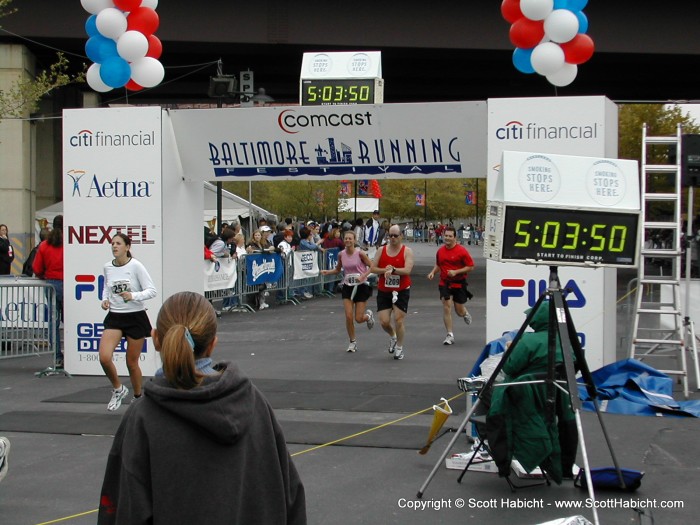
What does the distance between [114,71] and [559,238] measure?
7.34 meters

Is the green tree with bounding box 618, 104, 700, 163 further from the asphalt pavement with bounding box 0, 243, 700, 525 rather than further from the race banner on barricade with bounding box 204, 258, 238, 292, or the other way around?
the asphalt pavement with bounding box 0, 243, 700, 525

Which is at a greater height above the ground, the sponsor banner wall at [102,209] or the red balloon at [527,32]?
the red balloon at [527,32]

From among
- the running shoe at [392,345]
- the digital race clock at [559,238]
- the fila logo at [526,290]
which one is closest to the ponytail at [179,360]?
the digital race clock at [559,238]

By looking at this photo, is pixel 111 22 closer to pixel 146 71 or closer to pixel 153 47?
pixel 146 71

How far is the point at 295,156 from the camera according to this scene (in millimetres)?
12266

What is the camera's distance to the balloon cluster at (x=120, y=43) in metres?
11.5

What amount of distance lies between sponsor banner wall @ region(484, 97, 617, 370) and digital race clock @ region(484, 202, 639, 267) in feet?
14.1

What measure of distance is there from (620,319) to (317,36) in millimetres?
11604

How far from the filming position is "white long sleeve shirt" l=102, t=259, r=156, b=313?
31.3 feet

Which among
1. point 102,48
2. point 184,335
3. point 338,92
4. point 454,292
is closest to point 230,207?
point 338,92

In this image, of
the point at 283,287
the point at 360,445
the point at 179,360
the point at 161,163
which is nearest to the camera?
the point at 179,360

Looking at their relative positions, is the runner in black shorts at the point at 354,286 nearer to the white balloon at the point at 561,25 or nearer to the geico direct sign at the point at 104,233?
the geico direct sign at the point at 104,233

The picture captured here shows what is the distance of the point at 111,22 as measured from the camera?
37.7 ft

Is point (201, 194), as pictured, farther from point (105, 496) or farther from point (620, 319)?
point (105, 496)
